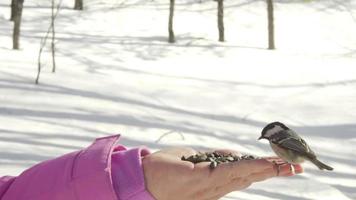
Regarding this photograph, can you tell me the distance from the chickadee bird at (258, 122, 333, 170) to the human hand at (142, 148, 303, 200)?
0.52 feet

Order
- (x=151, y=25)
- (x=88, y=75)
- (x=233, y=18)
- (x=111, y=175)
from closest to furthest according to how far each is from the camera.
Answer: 1. (x=111, y=175)
2. (x=88, y=75)
3. (x=151, y=25)
4. (x=233, y=18)

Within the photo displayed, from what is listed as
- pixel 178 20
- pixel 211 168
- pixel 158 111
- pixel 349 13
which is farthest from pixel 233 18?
pixel 211 168

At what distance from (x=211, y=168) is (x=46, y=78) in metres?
4.77

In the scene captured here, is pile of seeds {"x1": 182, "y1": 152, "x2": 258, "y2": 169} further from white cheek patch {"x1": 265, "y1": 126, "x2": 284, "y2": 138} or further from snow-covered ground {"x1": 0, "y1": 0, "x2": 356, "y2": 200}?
snow-covered ground {"x1": 0, "y1": 0, "x2": 356, "y2": 200}

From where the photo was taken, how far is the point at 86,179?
100 cm

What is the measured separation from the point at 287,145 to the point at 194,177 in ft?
1.00

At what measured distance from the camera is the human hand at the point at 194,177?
105 centimetres

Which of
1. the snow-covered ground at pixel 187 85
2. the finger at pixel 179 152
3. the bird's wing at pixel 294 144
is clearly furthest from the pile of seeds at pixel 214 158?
the snow-covered ground at pixel 187 85

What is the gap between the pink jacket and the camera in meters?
1.00

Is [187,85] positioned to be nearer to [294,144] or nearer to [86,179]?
[294,144]

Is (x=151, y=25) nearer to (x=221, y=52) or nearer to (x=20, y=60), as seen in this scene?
(x=221, y=52)

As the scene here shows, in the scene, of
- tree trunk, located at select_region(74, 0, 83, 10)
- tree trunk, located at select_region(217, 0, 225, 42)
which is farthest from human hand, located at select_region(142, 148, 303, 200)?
tree trunk, located at select_region(74, 0, 83, 10)

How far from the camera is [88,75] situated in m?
6.00

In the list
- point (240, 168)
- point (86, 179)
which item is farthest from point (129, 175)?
point (240, 168)
